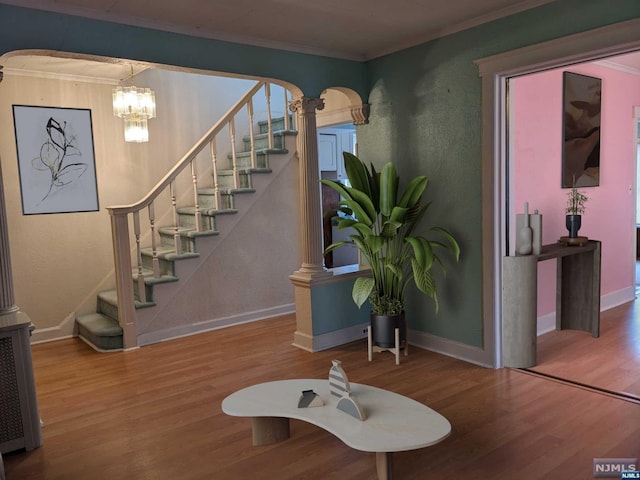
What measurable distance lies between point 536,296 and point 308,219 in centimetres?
186

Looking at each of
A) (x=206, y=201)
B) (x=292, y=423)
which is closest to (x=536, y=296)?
(x=292, y=423)

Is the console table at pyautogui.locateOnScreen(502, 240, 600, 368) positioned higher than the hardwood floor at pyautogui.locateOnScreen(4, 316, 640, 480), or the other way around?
the console table at pyautogui.locateOnScreen(502, 240, 600, 368)

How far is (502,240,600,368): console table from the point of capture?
3.53m

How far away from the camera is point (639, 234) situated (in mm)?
7770

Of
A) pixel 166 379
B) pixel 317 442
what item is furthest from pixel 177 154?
pixel 317 442

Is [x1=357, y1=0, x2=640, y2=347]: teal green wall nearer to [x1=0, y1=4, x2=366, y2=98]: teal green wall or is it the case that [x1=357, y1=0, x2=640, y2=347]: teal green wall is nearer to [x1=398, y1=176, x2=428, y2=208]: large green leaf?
[x1=398, y1=176, x2=428, y2=208]: large green leaf

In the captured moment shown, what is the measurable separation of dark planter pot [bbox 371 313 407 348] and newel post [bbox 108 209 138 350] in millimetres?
2133

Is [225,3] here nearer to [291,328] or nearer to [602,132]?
[291,328]

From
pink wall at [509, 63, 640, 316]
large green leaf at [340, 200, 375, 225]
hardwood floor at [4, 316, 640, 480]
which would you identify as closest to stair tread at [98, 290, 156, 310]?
hardwood floor at [4, 316, 640, 480]

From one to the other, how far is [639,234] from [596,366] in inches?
207

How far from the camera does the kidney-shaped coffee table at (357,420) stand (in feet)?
6.47

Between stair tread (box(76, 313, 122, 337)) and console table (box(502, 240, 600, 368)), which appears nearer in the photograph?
console table (box(502, 240, 600, 368))

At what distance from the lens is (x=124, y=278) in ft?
14.3

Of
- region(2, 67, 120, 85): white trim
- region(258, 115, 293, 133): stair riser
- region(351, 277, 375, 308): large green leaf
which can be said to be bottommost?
region(351, 277, 375, 308): large green leaf
